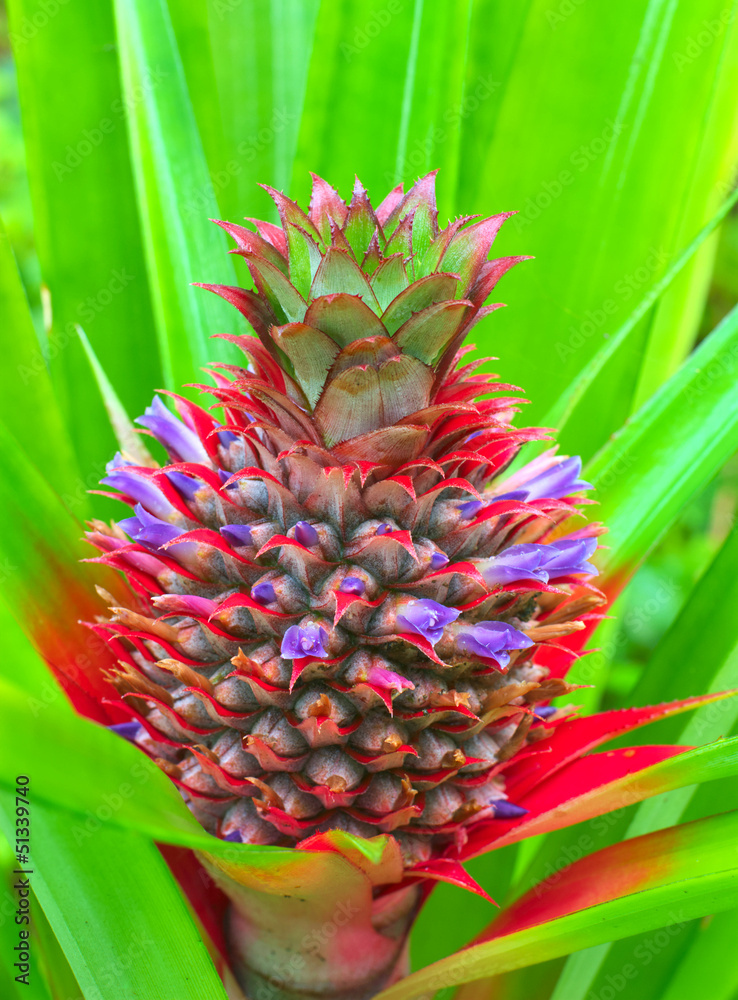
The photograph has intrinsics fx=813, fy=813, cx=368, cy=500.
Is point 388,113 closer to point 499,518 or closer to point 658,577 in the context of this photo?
point 499,518

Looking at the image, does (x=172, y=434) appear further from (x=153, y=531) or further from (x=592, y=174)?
(x=592, y=174)

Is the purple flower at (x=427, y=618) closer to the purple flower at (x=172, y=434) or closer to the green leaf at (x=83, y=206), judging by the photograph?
the purple flower at (x=172, y=434)

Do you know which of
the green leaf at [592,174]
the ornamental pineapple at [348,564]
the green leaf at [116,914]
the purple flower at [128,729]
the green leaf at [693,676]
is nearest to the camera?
the green leaf at [116,914]

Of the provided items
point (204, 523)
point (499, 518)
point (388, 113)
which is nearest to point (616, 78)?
point (388, 113)

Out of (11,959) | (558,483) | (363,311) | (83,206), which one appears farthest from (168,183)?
(11,959)

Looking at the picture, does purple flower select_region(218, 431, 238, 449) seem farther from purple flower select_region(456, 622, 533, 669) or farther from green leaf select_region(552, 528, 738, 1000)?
green leaf select_region(552, 528, 738, 1000)

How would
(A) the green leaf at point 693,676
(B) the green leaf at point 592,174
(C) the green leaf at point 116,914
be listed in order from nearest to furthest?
(C) the green leaf at point 116,914
(A) the green leaf at point 693,676
(B) the green leaf at point 592,174

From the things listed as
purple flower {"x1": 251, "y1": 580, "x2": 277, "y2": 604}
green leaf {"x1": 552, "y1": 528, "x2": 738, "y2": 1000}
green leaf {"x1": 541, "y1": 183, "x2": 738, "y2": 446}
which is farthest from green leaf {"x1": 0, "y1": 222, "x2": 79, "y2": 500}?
green leaf {"x1": 552, "y1": 528, "x2": 738, "y2": 1000}
